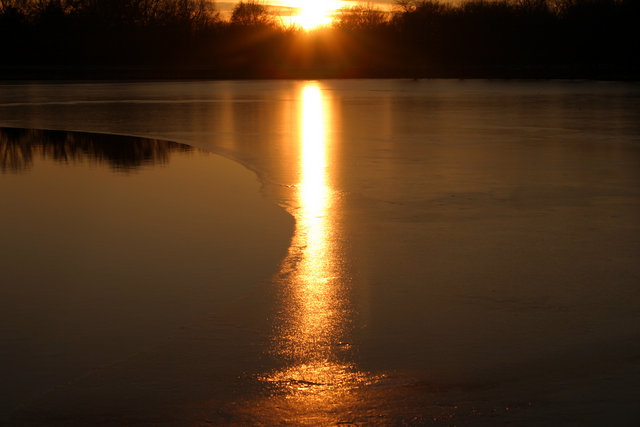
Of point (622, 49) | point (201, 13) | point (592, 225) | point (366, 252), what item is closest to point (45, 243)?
point (366, 252)

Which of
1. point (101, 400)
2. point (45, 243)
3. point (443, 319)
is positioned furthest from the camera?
point (45, 243)

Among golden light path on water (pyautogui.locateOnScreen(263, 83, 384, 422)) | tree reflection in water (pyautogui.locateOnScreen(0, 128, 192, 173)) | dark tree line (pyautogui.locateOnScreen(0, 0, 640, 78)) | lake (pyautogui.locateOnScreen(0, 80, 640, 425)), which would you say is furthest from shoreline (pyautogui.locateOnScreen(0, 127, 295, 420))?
dark tree line (pyautogui.locateOnScreen(0, 0, 640, 78))

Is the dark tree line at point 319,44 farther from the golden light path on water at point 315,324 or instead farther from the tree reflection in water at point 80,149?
the golden light path on water at point 315,324

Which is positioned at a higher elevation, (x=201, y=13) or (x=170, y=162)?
(x=201, y=13)

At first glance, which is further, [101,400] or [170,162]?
[170,162]

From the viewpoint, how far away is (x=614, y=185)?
9.78 metres

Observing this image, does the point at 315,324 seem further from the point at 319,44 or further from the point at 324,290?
the point at 319,44

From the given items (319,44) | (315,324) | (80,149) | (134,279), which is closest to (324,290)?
(315,324)

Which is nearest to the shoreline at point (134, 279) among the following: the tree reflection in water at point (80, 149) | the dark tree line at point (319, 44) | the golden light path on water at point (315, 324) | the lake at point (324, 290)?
the lake at point (324, 290)

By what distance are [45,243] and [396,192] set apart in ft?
13.4

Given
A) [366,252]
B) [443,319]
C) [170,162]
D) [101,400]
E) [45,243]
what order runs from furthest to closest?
[170,162], [45,243], [366,252], [443,319], [101,400]

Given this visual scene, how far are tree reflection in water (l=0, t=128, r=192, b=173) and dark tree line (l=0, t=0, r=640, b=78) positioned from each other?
5115 centimetres

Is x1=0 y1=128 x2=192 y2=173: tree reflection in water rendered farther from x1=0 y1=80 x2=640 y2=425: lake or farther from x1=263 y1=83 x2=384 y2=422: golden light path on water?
x1=263 y1=83 x2=384 y2=422: golden light path on water

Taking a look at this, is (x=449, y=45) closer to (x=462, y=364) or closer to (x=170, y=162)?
(x=170, y=162)
